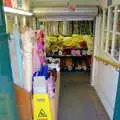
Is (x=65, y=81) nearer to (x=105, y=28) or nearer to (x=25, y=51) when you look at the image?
(x=105, y=28)

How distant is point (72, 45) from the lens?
5582 millimetres

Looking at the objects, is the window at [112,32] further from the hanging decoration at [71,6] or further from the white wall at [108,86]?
the hanging decoration at [71,6]

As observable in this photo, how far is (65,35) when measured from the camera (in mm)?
5789

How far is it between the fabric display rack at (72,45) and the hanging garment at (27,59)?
10.7 ft

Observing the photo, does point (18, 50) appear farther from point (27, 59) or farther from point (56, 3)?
point (56, 3)

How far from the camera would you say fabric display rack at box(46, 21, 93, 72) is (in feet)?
18.1

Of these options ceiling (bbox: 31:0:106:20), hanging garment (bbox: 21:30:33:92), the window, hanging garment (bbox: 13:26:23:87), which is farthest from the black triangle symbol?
ceiling (bbox: 31:0:106:20)

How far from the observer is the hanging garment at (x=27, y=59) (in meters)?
2.08

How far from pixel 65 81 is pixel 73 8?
2033 millimetres

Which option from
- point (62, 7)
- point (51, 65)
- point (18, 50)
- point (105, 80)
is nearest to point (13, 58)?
point (18, 50)

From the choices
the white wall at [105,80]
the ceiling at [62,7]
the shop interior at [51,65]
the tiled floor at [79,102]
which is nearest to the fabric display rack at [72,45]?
the shop interior at [51,65]

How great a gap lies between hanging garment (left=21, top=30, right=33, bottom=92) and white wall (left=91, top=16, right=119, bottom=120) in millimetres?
1369

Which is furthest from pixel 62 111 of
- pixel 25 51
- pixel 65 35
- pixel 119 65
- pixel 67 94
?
pixel 65 35

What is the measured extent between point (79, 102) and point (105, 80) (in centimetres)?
72
